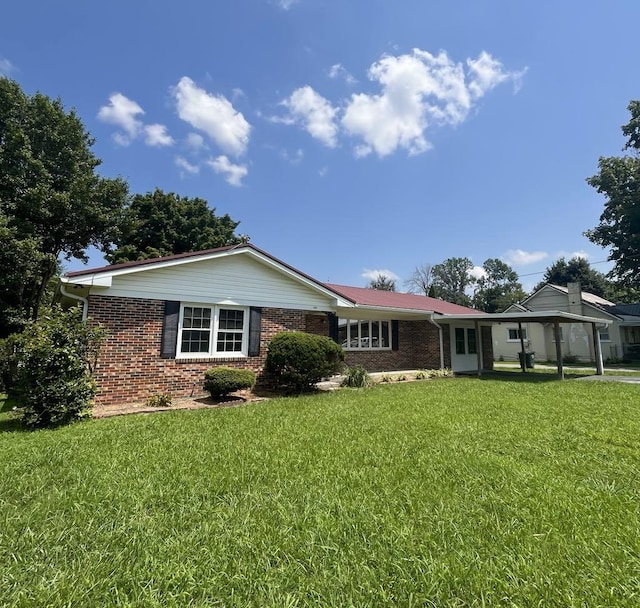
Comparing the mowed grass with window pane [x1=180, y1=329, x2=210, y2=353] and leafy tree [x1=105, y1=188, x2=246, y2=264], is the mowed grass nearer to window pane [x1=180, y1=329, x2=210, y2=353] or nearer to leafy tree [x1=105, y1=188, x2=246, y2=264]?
window pane [x1=180, y1=329, x2=210, y2=353]

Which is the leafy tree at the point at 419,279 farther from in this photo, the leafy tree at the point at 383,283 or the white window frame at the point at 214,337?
the white window frame at the point at 214,337

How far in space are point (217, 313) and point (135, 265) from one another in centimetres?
251

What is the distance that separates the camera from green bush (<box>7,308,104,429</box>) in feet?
19.9

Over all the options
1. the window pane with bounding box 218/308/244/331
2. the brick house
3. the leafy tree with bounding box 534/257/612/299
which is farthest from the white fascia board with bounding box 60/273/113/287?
the leafy tree with bounding box 534/257/612/299

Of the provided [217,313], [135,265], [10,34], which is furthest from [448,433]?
[10,34]

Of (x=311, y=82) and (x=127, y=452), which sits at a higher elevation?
(x=311, y=82)

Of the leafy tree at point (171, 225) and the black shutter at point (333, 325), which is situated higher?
the leafy tree at point (171, 225)

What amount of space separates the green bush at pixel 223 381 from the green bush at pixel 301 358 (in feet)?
3.56

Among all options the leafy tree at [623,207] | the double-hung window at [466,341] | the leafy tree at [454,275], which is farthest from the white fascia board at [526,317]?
the leafy tree at [454,275]

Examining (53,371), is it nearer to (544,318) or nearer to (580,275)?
(544,318)

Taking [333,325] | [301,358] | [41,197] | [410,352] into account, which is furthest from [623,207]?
[41,197]

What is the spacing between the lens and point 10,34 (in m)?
11.6

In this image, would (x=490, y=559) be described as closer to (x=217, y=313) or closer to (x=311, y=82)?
(x=217, y=313)

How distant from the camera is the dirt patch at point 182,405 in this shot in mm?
7465
